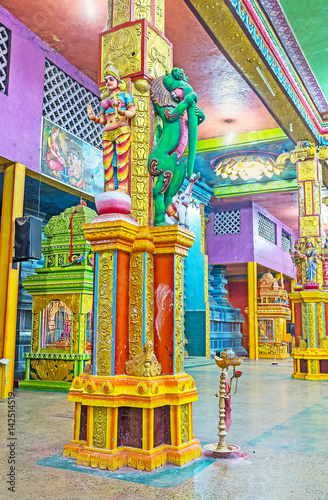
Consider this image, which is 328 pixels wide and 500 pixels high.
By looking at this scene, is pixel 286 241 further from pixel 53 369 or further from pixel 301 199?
pixel 53 369

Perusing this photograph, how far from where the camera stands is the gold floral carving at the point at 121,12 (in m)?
3.64

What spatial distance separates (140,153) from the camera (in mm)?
3512

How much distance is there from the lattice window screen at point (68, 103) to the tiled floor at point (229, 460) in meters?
4.27

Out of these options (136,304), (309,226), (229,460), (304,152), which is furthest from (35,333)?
(304,152)

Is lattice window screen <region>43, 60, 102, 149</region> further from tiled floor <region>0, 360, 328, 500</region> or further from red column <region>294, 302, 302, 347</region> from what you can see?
red column <region>294, 302, 302, 347</region>

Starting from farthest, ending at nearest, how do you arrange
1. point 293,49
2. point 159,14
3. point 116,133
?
1. point 293,49
2. point 159,14
3. point 116,133

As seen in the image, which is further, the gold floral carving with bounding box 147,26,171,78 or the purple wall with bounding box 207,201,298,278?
the purple wall with bounding box 207,201,298,278

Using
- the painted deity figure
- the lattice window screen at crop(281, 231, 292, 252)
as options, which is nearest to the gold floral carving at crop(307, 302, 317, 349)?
the painted deity figure

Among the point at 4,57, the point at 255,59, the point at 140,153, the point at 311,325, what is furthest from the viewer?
the point at 311,325

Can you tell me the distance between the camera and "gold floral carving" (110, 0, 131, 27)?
364 centimetres

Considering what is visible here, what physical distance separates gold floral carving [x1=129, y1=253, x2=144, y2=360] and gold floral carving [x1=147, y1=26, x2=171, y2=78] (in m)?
1.43

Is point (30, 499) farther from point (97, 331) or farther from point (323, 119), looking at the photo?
point (323, 119)

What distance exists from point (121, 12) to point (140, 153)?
114cm

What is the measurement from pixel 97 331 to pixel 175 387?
63 cm
